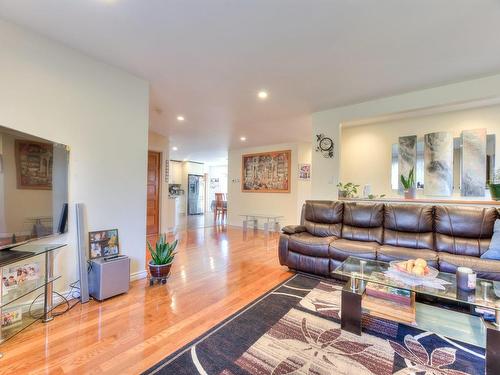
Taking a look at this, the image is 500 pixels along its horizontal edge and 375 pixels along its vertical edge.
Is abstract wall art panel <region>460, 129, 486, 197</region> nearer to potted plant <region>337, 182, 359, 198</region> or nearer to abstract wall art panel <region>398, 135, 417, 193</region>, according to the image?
abstract wall art panel <region>398, 135, 417, 193</region>

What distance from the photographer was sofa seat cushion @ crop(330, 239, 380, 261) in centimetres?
271

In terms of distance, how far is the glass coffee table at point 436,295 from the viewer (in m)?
1.38

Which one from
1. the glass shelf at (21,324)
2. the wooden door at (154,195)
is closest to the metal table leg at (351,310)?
the glass shelf at (21,324)

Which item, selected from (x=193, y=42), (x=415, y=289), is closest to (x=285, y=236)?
(x=415, y=289)

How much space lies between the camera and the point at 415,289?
1751mm

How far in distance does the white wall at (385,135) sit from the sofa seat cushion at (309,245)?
1.50 meters

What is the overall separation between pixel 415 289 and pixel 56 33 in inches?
140

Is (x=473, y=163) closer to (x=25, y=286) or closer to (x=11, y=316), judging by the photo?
(x=25, y=286)

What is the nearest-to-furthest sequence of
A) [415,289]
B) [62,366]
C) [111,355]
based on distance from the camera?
[62,366] → [111,355] → [415,289]

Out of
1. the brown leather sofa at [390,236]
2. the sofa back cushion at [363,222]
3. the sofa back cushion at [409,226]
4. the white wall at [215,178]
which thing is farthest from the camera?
the white wall at [215,178]

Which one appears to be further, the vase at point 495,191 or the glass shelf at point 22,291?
the vase at point 495,191

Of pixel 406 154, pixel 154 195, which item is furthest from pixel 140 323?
pixel 406 154

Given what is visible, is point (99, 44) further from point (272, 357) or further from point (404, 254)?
point (404, 254)

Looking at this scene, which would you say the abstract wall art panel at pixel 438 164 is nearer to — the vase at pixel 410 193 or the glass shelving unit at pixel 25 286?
the vase at pixel 410 193
